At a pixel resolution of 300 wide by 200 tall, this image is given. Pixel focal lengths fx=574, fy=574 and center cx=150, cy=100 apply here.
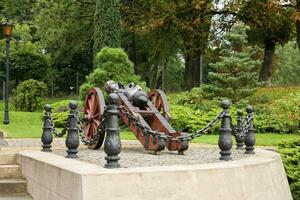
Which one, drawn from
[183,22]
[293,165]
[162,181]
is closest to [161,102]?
[293,165]

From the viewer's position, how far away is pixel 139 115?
400 inches

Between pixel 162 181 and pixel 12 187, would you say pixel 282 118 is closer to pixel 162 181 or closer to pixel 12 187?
pixel 12 187

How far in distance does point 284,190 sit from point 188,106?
13.6 meters

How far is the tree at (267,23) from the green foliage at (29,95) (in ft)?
36.6

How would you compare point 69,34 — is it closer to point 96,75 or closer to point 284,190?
point 96,75

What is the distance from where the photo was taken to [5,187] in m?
8.91

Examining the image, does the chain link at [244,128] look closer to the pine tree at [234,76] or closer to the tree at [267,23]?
the pine tree at [234,76]

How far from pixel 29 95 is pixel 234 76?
10561mm

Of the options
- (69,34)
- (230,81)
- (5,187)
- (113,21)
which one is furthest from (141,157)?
(69,34)

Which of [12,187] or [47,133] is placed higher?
[47,133]

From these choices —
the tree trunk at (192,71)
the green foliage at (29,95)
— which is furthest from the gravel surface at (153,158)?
the tree trunk at (192,71)

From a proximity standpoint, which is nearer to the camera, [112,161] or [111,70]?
[112,161]

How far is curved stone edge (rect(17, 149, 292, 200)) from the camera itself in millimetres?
6680

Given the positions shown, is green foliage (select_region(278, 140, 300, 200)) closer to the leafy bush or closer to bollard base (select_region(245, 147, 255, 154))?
bollard base (select_region(245, 147, 255, 154))
